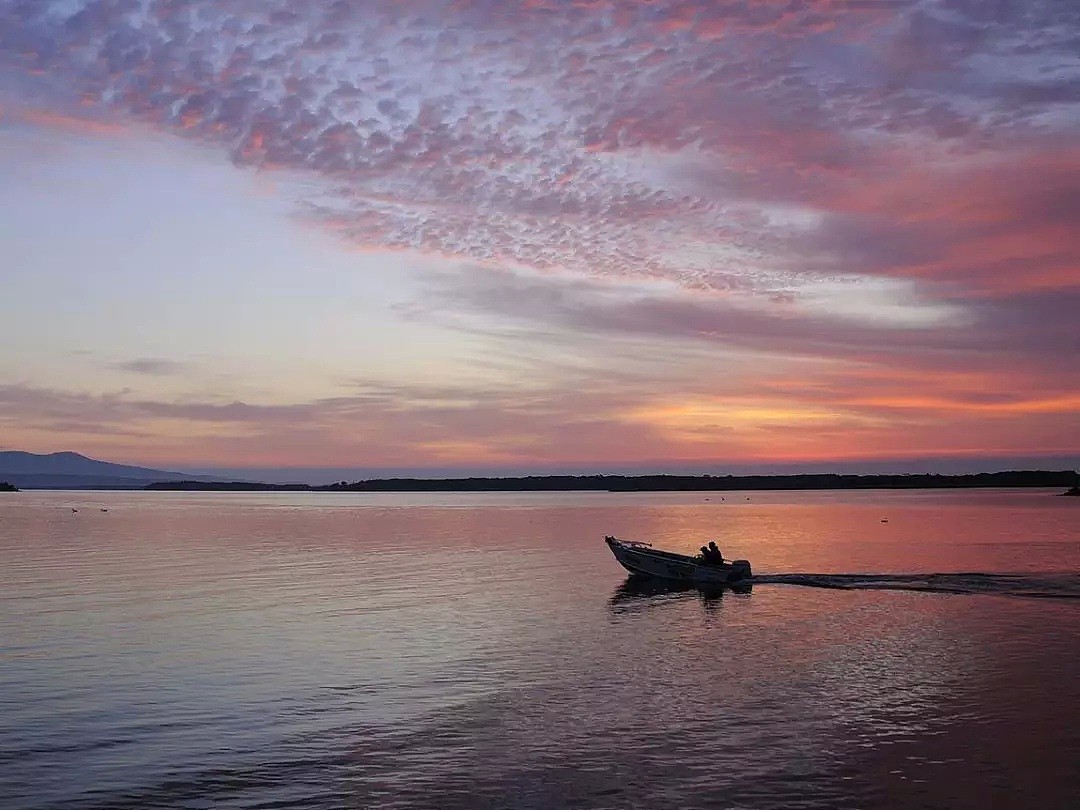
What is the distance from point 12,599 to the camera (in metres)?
43.7

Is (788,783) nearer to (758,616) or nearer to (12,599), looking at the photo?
(758,616)

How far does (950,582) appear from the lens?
5062 cm

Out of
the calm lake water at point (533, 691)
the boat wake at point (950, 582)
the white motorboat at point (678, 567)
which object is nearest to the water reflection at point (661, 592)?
the white motorboat at point (678, 567)

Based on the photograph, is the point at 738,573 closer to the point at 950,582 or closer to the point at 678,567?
the point at 678,567

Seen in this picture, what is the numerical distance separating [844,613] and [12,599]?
124 feet

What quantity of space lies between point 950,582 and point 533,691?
112 ft

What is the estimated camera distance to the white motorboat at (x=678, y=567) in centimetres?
5006

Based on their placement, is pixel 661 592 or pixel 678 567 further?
pixel 678 567

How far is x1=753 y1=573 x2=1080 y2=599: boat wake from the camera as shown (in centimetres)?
4716

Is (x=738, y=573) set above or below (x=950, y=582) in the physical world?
above

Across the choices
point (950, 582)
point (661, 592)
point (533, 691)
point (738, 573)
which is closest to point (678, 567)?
point (661, 592)

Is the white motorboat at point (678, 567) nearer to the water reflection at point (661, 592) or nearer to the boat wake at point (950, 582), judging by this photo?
the water reflection at point (661, 592)

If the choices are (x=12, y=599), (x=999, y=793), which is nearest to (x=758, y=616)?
(x=999, y=793)

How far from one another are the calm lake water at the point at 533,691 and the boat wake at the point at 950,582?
0.33 m
